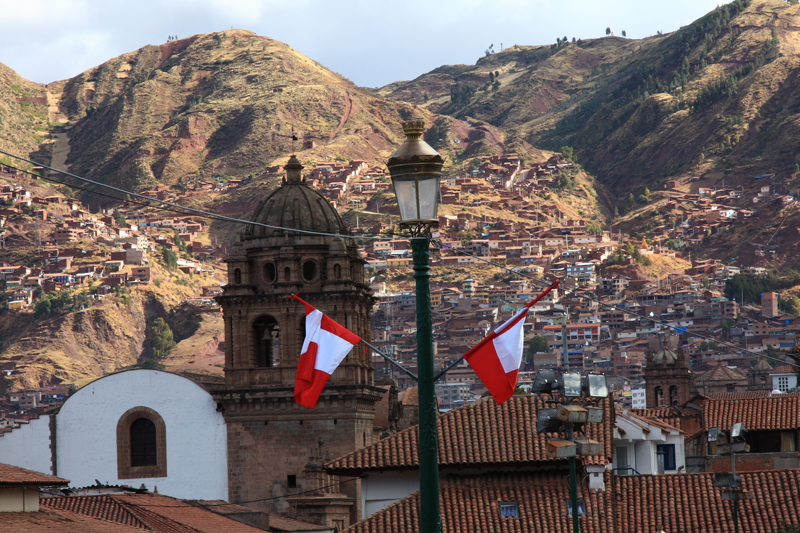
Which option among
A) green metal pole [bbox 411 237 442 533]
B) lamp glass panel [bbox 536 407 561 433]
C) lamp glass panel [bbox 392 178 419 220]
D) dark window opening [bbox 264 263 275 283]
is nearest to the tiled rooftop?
lamp glass panel [bbox 536 407 561 433]

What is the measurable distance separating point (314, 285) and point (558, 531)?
1687 centimetres

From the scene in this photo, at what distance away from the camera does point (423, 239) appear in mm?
13141

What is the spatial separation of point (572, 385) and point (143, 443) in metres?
27.7

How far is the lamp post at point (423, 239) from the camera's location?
1295 cm

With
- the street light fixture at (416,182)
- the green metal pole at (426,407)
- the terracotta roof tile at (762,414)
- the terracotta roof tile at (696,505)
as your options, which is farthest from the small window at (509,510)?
the terracotta roof tile at (762,414)

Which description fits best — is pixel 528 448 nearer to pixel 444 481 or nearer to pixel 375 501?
pixel 444 481

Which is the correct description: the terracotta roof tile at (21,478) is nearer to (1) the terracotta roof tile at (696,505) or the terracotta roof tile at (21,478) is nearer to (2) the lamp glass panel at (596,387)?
(2) the lamp glass panel at (596,387)

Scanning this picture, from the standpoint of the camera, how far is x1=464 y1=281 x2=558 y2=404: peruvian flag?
1457 cm

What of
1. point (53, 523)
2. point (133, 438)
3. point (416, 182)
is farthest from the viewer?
point (133, 438)

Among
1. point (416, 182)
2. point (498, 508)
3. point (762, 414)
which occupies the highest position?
point (416, 182)

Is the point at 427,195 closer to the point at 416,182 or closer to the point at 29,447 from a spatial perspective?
the point at 416,182

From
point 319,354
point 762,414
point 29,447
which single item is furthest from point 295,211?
point 319,354

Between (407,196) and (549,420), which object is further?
(549,420)

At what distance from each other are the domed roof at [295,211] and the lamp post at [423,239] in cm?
3094
